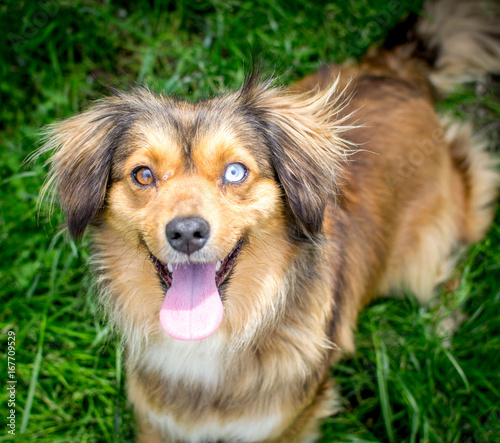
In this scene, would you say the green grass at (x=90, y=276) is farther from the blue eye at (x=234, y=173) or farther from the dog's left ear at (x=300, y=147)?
the blue eye at (x=234, y=173)

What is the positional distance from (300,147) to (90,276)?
4.96ft

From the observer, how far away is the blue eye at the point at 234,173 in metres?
2.26

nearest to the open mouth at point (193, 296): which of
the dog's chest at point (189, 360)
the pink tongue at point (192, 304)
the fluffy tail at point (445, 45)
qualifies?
the pink tongue at point (192, 304)

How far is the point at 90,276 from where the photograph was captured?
3.00m

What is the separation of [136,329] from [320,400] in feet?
4.03

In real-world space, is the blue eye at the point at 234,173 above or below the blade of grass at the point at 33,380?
above

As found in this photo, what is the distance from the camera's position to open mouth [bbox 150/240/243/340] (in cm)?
226

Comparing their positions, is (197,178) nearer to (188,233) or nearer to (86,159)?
(188,233)

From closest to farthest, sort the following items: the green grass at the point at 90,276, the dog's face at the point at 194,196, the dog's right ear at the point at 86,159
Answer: the dog's face at the point at 194,196 → the dog's right ear at the point at 86,159 → the green grass at the point at 90,276

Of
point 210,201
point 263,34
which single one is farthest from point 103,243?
point 263,34

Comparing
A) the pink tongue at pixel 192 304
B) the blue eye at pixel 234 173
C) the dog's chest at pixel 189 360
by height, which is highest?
the blue eye at pixel 234 173

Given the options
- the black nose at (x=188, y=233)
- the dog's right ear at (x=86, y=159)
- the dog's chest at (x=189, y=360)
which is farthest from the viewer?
the dog's chest at (x=189, y=360)

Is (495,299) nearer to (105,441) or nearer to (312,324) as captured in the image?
(312,324)

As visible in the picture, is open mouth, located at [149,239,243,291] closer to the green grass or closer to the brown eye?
the brown eye
